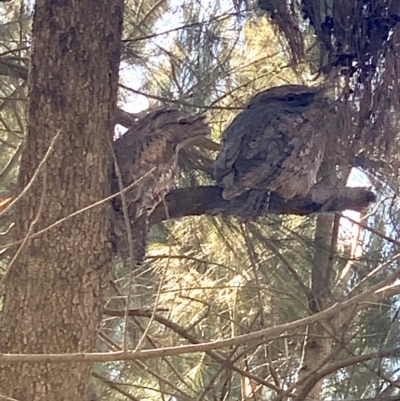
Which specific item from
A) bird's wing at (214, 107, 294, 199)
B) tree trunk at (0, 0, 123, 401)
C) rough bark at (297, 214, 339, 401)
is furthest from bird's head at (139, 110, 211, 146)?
rough bark at (297, 214, 339, 401)

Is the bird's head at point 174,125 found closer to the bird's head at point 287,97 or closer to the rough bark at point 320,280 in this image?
the bird's head at point 287,97

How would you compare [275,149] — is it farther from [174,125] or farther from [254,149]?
[174,125]

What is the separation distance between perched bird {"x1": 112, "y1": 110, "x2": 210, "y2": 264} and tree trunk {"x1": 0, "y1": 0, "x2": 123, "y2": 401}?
71mm


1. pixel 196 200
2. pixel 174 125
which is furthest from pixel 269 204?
pixel 174 125

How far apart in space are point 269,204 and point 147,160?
1.61 ft

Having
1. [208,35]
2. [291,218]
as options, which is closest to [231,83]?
[208,35]

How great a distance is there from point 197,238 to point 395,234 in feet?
2.33

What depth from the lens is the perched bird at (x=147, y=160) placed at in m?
2.09

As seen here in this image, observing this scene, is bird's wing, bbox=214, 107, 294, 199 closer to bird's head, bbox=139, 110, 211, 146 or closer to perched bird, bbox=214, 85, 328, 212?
perched bird, bbox=214, 85, 328, 212

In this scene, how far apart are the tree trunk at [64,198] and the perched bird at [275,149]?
0.45m

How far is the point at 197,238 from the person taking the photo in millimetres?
3057

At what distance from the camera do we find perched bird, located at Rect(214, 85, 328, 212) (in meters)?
2.36

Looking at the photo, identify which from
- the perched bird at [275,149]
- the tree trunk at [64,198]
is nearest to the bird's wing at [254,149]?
Answer: the perched bird at [275,149]

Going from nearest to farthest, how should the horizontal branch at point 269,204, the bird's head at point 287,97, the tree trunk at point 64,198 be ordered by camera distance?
the tree trunk at point 64,198 < the horizontal branch at point 269,204 < the bird's head at point 287,97
